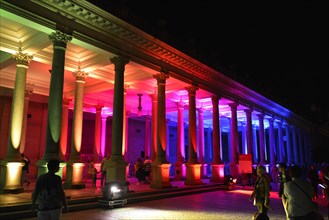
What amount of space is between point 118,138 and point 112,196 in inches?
121

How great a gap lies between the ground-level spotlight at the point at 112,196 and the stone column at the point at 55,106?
2217 millimetres

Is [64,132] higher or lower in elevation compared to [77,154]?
higher

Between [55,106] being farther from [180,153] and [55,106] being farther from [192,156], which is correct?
[180,153]

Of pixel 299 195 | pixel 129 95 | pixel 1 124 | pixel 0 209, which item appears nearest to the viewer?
pixel 299 195

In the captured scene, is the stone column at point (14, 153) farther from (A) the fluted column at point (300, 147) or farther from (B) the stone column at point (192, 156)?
(A) the fluted column at point (300, 147)

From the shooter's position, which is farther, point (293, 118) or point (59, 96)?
point (293, 118)

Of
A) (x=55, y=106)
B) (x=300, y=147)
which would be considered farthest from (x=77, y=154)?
(x=300, y=147)

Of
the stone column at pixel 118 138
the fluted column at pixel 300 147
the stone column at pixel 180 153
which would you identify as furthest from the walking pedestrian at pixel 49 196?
the fluted column at pixel 300 147

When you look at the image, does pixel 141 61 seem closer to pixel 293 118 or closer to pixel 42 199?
pixel 42 199

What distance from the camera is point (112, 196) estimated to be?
10773 mm

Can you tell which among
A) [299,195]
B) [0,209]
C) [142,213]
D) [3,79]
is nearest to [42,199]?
[299,195]

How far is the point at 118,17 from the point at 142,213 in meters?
7.99

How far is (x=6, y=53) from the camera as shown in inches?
542

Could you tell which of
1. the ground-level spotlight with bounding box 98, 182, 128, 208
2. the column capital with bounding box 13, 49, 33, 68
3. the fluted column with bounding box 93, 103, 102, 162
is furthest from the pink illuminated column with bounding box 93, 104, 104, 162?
the ground-level spotlight with bounding box 98, 182, 128, 208
